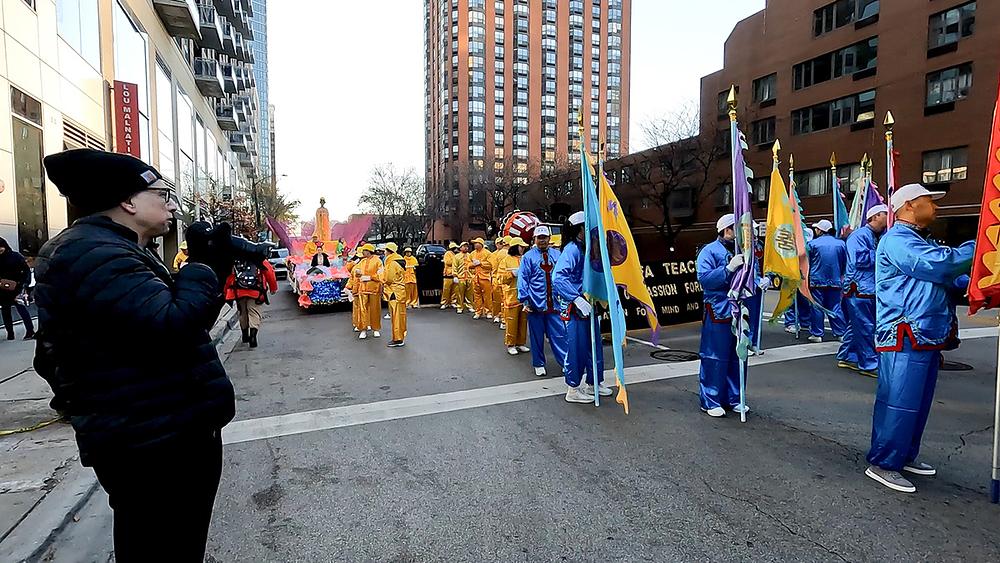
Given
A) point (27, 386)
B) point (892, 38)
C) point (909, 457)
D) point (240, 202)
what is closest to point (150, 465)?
point (909, 457)

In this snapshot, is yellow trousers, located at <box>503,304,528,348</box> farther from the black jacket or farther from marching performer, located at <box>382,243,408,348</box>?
the black jacket

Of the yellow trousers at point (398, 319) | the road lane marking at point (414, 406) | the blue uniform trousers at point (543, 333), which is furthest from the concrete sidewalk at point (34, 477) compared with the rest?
the yellow trousers at point (398, 319)

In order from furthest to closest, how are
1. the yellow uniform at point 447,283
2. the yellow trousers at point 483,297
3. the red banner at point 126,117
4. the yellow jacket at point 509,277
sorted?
1. the red banner at point 126,117
2. the yellow uniform at point 447,283
3. the yellow trousers at point 483,297
4. the yellow jacket at point 509,277

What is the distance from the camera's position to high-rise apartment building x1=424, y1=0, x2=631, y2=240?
90000 millimetres

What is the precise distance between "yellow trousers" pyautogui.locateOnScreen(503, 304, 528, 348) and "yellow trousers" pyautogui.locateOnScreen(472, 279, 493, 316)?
3.98 m

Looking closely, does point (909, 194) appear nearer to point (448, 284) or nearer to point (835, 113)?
point (448, 284)

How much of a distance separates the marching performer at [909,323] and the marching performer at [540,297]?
347cm

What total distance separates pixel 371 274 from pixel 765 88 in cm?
3154

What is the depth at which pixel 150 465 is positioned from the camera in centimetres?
184

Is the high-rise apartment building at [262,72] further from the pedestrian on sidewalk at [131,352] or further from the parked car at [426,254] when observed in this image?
the pedestrian on sidewalk at [131,352]

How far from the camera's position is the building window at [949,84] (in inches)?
928

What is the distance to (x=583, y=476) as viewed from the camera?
398cm

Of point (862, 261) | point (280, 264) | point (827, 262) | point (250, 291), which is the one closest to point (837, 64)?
point (827, 262)

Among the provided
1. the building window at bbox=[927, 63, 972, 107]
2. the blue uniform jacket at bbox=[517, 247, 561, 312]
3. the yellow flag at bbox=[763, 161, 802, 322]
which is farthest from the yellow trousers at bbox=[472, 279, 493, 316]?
the building window at bbox=[927, 63, 972, 107]
